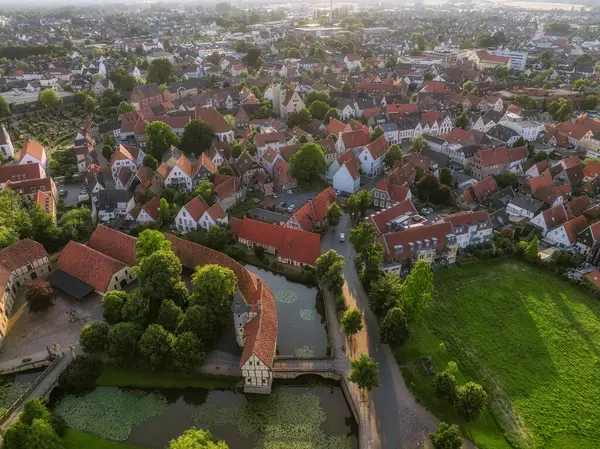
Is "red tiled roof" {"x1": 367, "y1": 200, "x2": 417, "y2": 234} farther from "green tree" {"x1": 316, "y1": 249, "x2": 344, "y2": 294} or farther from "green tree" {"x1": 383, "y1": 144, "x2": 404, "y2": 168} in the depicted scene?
"green tree" {"x1": 383, "y1": 144, "x2": 404, "y2": 168}

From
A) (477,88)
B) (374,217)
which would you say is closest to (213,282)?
(374,217)

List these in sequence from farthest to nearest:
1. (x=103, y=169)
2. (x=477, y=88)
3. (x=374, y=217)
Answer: (x=477, y=88), (x=103, y=169), (x=374, y=217)

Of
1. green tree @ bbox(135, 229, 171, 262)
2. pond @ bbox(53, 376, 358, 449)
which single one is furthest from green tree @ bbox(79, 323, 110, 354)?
green tree @ bbox(135, 229, 171, 262)

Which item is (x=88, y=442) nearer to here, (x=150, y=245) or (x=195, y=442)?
(x=195, y=442)

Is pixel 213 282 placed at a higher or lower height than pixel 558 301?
higher

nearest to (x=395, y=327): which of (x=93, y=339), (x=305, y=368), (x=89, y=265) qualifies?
(x=305, y=368)

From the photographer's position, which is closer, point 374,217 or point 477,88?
point 374,217

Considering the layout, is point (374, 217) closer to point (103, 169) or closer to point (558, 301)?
point (558, 301)
